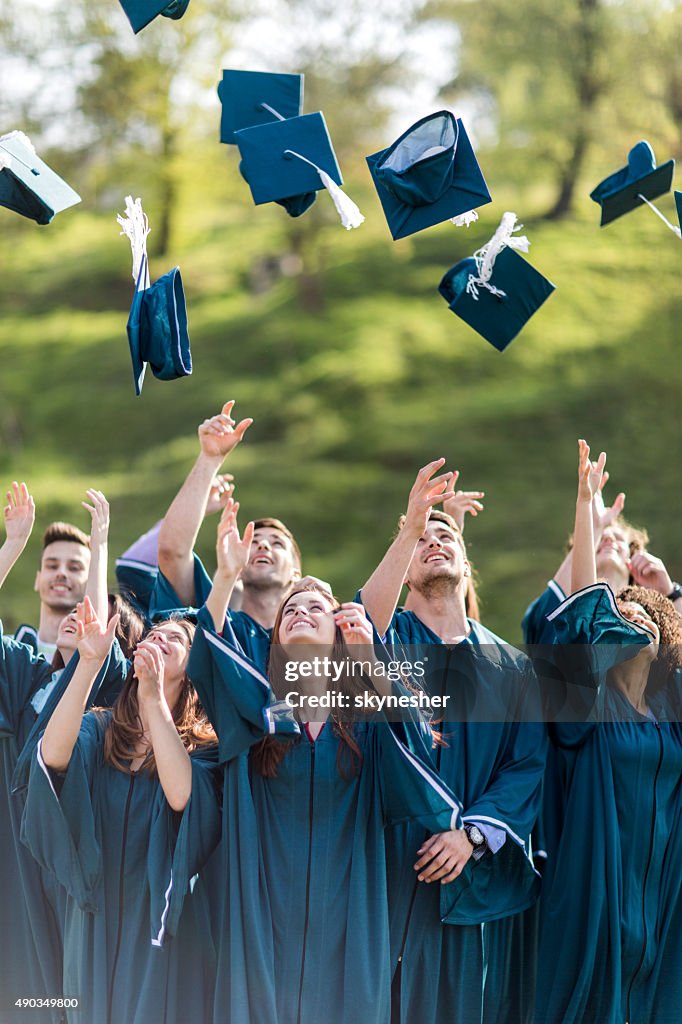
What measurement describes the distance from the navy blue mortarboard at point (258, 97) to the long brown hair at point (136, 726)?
176 centimetres

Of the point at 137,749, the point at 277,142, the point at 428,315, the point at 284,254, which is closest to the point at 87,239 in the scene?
the point at 284,254

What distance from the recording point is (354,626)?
3195mm

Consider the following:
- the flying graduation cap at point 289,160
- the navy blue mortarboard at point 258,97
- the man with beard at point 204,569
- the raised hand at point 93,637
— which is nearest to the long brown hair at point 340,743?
the raised hand at point 93,637

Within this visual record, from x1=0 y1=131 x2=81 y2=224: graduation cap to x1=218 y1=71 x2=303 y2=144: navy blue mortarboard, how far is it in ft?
2.00

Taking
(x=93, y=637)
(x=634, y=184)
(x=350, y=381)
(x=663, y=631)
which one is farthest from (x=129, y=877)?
(x=350, y=381)

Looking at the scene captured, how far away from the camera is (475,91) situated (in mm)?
11867

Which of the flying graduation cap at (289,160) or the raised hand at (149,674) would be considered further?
the flying graduation cap at (289,160)

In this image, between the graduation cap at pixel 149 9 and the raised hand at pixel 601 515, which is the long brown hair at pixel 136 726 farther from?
the graduation cap at pixel 149 9

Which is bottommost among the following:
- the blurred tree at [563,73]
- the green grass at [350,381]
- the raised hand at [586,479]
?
the raised hand at [586,479]

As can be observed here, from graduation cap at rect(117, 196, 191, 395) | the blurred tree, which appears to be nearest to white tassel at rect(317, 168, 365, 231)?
graduation cap at rect(117, 196, 191, 395)

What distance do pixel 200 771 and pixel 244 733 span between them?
0.17m

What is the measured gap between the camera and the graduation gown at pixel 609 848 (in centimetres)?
350

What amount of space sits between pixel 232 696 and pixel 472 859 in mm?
790

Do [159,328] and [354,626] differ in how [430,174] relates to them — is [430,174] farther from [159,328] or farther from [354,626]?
[354,626]
